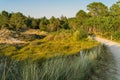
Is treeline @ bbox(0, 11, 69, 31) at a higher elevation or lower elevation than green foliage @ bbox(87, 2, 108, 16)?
lower

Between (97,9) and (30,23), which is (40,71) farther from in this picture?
(97,9)

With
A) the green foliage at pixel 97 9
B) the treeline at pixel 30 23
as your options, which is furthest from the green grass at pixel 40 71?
the green foliage at pixel 97 9

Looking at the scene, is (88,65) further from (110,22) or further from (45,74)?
(110,22)

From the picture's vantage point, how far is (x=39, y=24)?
83875 mm

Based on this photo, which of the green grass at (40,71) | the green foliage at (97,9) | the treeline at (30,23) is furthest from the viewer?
the green foliage at (97,9)

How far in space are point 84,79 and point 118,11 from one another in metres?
48.8

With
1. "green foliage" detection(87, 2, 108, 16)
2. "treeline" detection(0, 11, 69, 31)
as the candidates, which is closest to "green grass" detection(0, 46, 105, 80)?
"treeline" detection(0, 11, 69, 31)

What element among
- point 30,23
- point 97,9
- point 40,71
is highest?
point 97,9

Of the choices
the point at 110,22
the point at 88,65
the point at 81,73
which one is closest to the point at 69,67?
the point at 81,73

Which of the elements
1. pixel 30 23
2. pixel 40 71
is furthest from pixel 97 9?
pixel 40 71

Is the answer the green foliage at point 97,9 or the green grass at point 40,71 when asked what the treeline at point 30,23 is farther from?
the green grass at point 40,71

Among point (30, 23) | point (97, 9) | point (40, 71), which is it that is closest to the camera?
point (40, 71)

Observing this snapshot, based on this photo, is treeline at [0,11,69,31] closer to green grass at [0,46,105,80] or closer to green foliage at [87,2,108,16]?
green foliage at [87,2,108,16]

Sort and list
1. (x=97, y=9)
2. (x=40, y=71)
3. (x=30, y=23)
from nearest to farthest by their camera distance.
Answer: (x=40, y=71) → (x=30, y=23) → (x=97, y=9)
